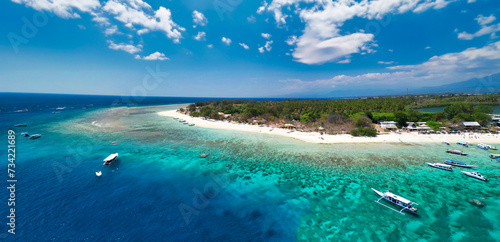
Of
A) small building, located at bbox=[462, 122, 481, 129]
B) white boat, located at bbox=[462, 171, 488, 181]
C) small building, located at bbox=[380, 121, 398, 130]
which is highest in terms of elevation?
small building, located at bbox=[462, 122, 481, 129]

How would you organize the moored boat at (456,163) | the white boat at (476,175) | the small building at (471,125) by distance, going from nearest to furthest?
1. the white boat at (476,175)
2. the moored boat at (456,163)
3. the small building at (471,125)

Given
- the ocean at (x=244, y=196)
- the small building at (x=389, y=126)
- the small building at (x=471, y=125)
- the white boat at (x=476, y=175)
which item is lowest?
the ocean at (x=244, y=196)

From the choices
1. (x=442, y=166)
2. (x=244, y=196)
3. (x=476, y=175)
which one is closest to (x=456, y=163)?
(x=442, y=166)

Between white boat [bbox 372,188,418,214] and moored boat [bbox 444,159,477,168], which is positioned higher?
moored boat [bbox 444,159,477,168]

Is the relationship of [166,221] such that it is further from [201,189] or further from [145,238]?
[201,189]

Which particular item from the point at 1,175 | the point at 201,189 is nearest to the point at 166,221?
the point at 201,189

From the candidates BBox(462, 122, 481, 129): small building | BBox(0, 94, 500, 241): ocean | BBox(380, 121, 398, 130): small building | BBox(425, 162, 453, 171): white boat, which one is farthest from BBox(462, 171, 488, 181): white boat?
BBox(462, 122, 481, 129): small building

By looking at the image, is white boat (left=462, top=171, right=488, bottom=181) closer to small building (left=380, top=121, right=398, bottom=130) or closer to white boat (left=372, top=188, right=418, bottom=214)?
white boat (left=372, top=188, right=418, bottom=214)

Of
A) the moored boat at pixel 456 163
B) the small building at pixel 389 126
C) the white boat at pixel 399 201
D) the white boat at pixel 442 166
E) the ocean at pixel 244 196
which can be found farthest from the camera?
the small building at pixel 389 126

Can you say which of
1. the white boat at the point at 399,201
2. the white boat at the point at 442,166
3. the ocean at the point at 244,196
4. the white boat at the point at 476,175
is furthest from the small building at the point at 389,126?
the white boat at the point at 399,201

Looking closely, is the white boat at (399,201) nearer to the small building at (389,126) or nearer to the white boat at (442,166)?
the white boat at (442,166)
